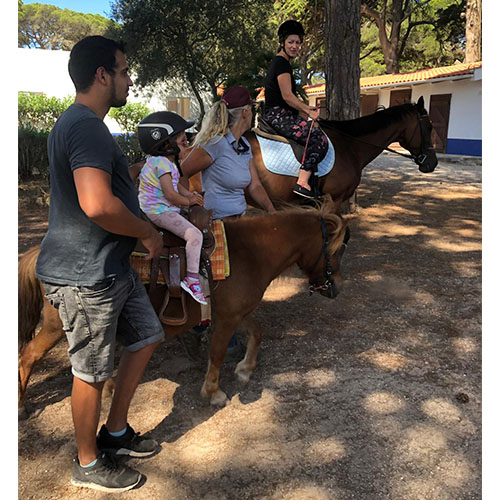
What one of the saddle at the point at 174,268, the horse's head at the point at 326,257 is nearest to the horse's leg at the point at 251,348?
the horse's head at the point at 326,257

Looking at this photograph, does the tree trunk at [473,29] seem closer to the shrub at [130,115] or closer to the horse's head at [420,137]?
the shrub at [130,115]

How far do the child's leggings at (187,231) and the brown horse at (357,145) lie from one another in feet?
9.90

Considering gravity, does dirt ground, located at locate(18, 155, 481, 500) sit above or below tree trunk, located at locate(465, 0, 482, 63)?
below

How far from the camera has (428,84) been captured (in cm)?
2397

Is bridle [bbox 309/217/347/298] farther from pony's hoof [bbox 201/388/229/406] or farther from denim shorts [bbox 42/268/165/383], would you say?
denim shorts [bbox 42/268/165/383]

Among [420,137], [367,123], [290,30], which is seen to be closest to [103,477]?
[290,30]

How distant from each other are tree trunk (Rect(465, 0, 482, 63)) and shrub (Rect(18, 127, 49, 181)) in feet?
76.3

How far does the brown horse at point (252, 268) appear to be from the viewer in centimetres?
313

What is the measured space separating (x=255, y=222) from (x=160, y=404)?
5.17 ft

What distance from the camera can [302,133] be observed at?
18.7ft

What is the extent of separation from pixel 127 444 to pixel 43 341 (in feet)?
2.80

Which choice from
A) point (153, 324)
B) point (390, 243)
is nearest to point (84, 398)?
point (153, 324)

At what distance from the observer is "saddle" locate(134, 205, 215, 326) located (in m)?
2.97

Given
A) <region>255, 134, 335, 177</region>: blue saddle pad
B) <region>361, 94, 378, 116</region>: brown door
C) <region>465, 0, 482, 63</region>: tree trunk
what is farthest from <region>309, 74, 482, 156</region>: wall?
<region>255, 134, 335, 177</region>: blue saddle pad
